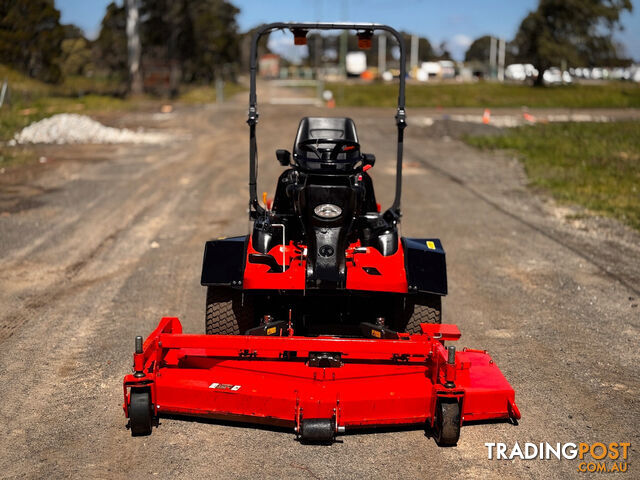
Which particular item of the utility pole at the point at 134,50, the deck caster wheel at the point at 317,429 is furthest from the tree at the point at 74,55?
the deck caster wheel at the point at 317,429

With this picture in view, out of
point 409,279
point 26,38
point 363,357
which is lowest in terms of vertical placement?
point 363,357

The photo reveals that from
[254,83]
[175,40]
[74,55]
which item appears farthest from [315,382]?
[175,40]

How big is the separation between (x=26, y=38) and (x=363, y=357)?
37.8 metres

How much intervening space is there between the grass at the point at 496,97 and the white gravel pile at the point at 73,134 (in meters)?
19.1

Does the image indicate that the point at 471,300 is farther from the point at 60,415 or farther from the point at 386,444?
the point at 60,415

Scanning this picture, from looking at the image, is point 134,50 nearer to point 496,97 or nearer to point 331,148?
point 496,97

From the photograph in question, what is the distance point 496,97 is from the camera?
51656 mm

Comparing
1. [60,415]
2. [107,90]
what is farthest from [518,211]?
[107,90]

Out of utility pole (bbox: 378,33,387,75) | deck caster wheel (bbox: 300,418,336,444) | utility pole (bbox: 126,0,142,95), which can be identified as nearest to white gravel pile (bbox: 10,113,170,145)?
deck caster wheel (bbox: 300,418,336,444)

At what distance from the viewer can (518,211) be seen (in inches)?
552

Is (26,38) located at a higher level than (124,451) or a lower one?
higher

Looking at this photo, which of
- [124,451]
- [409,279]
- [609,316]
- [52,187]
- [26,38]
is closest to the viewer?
[124,451]

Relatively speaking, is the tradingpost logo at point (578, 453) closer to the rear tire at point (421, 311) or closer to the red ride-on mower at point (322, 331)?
the red ride-on mower at point (322, 331)

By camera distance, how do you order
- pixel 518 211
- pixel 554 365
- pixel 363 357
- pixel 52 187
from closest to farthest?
pixel 363 357 < pixel 554 365 < pixel 518 211 < pixel 52 187
